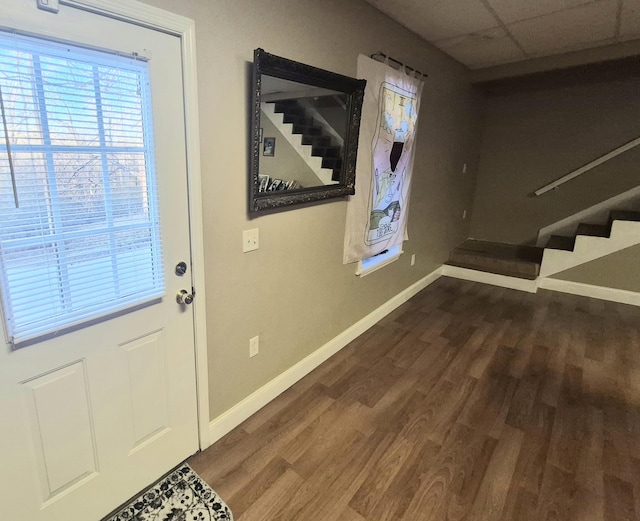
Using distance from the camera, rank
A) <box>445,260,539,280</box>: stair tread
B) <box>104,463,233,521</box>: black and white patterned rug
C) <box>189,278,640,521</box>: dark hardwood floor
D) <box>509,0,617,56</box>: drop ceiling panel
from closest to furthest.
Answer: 1. <box>104,463,233,521</box>: black and white patterned rug
2. <box>189,278,640,521</box>: dark hardwood floor
3. <box>509,0,617,56</box>: drop ceiling panel
4. <box>445,260,539,280</box>: stair tread

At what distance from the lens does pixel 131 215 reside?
4.42ft

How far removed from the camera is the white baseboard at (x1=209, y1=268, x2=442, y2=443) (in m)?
1.95

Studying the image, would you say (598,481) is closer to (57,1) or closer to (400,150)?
(400,150)

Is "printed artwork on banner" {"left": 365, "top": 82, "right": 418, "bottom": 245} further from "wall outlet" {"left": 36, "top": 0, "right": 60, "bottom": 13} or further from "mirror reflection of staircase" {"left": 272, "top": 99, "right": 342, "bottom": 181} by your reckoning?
"wall outlet" {"left": 36, "top": 0, "right": 60, "bottom": 13}

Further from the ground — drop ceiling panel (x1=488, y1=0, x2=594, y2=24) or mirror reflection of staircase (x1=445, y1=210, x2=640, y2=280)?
drop ceiling panel (x1=488, y1=0, x2=594, y2=24)

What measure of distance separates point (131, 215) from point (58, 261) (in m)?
0.29

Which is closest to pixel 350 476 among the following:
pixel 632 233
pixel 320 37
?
pixel 320 37

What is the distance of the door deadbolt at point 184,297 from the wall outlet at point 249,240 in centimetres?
37

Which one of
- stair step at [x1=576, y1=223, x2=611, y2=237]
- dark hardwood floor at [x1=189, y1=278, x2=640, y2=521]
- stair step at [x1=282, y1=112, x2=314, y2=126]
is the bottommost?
dark hardwood floor at [x1=189, y1=278, x2=640, y2=521]

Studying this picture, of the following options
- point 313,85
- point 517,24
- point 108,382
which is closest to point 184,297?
point 108,382

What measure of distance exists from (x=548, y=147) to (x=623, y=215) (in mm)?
1281

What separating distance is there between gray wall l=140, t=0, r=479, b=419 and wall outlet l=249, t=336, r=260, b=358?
3cm

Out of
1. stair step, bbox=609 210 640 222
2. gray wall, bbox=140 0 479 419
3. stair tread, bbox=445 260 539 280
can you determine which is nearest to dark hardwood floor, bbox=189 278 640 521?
gray wall, bbox=140 0 479 419

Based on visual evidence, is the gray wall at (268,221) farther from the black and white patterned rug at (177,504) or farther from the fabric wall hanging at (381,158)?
the black and white patterned rug at (177,504)
